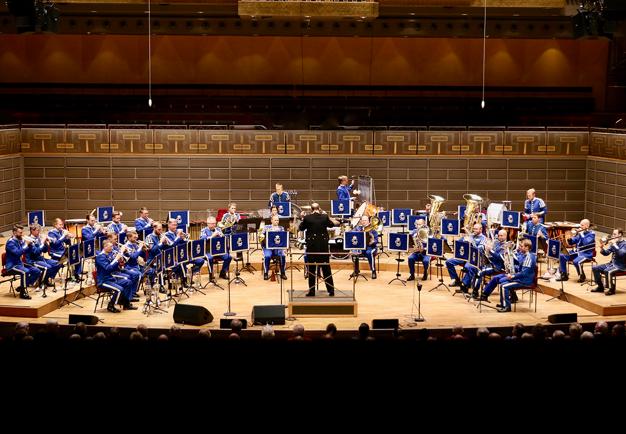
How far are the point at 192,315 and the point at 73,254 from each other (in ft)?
8.75

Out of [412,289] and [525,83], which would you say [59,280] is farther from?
[525,83]

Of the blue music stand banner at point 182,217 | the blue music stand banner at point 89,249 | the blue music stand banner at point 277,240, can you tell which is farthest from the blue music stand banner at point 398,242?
the blue music stand banner at point 89,249

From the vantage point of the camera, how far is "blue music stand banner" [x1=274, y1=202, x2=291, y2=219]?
18281mm

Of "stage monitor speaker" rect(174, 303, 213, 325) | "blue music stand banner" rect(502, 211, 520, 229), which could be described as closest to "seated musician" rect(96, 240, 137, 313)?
"stage monitor speaker" rect(174, 303, 213, 325)

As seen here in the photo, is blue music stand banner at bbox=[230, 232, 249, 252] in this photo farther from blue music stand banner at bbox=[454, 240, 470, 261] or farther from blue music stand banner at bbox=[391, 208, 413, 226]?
blue music stand banner at bbox=[454, 240, 470, 261]

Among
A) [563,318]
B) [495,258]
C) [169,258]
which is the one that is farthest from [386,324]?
[169,258]

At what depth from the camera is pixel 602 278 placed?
16.0 meters

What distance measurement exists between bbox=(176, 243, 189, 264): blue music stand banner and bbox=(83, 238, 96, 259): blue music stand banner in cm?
157

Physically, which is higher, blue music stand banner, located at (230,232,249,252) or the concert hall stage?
blue music stand banner, located at (230,232,249,252)

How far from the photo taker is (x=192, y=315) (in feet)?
43.9

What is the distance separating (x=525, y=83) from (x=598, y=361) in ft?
67.6

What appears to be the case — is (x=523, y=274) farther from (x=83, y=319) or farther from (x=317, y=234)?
(x=83, y=319)

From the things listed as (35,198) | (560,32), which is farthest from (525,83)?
(35,198)

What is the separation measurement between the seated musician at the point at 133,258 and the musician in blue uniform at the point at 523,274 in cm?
629
